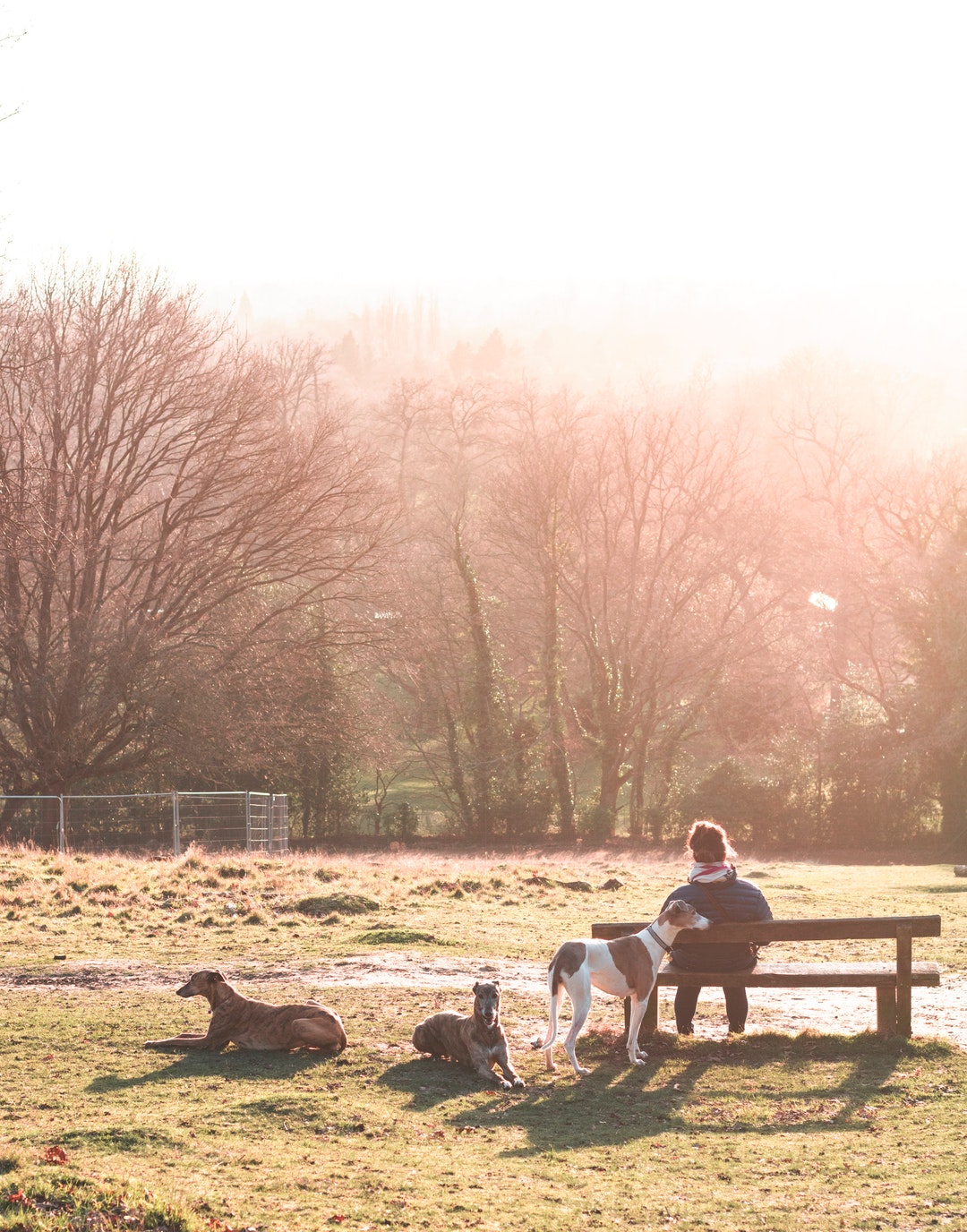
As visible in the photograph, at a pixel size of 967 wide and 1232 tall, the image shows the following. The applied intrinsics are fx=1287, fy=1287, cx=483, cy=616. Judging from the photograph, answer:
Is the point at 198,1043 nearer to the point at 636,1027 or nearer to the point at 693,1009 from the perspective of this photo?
the point at 636,1027

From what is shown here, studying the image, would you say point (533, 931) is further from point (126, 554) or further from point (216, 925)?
point (126, 554)

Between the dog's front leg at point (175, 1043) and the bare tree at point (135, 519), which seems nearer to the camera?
the dog's front leg at point (175, 1043)

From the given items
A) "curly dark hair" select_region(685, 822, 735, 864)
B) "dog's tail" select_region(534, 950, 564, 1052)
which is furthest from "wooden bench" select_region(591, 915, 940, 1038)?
"dog's tail" select_region(534, 950, 564, 1052)

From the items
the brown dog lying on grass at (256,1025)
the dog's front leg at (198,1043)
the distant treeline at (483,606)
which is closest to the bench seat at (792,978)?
the brown dog lying on grass at (256,1025)

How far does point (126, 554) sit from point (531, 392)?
56.2ft

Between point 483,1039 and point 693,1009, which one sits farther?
point 693,1009

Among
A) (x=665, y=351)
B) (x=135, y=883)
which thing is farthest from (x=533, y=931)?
(x=665, y=351)

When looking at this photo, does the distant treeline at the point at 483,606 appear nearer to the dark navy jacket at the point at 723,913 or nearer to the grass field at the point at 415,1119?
the grass field at the point at 415,1119

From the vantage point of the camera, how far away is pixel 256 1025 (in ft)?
29.1

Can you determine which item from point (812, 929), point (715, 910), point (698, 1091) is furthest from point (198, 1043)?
point (812, 929)

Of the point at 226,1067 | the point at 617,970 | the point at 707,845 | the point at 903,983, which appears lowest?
the point at 226,1067

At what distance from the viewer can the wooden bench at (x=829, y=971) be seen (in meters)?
9.12

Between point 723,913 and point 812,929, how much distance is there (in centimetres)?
65

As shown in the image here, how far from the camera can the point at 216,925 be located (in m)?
15.6
